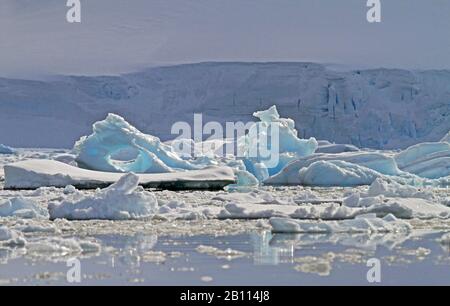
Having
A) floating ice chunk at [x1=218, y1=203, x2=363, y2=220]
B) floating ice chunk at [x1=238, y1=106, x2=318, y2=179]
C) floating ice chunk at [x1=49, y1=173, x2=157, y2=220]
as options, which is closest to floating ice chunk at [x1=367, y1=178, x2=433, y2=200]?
floating ice chunk at [x1=218, y1=203, x2=363, y2=220]

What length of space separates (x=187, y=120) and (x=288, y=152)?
863cm

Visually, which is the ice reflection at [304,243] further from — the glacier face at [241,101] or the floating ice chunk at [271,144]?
the glacier face at [241,101]

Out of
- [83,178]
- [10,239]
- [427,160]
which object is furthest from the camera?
[427,160]

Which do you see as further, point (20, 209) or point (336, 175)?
point (336, 175)

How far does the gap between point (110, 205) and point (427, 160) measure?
9.85 metres

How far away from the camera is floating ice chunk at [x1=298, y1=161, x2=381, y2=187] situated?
1569 centimetres

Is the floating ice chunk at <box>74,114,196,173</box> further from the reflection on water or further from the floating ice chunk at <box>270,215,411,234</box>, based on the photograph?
the reflection on water

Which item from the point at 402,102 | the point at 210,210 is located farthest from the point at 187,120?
the point at 210,210

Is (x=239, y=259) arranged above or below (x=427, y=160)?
below

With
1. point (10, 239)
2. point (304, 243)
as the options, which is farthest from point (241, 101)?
point (10, 239)

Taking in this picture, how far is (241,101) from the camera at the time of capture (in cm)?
2712

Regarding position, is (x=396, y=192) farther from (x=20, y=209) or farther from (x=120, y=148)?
(x=120, y=148)
